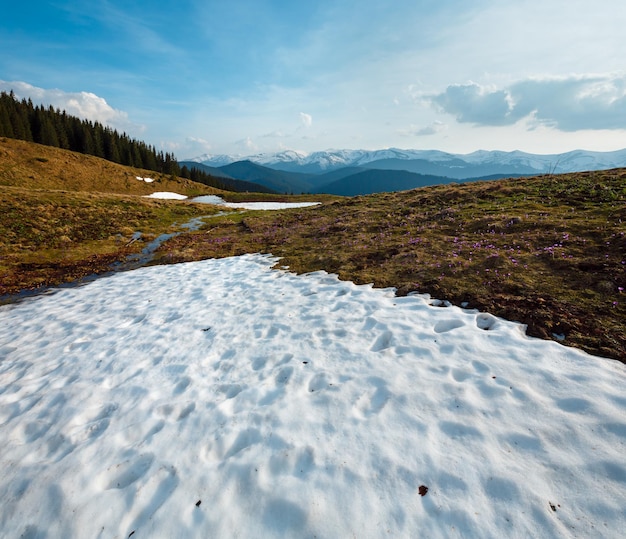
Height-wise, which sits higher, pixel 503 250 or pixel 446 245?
pixel 503 250

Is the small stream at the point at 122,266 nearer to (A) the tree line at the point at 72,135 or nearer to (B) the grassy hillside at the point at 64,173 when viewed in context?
(B) the grassy hillside at the point at 64,173

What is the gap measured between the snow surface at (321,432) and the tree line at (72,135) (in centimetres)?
10617

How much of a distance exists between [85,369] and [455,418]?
832 centimetres

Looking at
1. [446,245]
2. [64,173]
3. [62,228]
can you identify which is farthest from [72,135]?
[446,245]

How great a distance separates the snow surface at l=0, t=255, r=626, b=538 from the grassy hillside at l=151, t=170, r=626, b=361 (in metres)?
1.13

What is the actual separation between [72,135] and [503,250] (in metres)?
126

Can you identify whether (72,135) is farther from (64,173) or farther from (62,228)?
(62,228)

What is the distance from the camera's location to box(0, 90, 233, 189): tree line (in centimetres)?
7500

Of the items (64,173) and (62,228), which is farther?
(64,173)

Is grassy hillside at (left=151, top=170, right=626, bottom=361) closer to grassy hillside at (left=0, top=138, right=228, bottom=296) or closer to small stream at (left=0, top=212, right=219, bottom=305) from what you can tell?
small stream at (left=0, top=212, right=219, bottom=305)

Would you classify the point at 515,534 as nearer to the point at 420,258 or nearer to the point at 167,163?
the point at 420,258

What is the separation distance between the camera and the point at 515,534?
2.87 m

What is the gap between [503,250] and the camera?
423 inches

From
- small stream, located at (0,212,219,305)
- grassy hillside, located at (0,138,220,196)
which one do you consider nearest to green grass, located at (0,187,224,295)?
small stream, located at (0,212,219,305)
